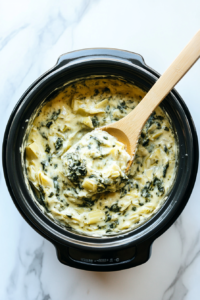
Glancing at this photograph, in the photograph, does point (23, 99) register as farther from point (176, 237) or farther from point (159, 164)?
point (176, 237)

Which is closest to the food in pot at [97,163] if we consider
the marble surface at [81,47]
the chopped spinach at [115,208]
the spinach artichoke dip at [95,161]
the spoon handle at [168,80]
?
the spinach artichoke dip at [95,161]

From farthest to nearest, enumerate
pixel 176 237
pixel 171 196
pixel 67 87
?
pixel 176 237
pixel 67 87
pixel 171 196

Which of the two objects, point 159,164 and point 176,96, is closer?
point 176,96

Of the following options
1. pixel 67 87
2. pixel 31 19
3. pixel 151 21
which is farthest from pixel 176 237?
pixel 31 19

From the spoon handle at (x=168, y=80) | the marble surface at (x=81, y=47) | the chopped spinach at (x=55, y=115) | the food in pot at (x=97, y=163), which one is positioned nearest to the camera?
the spoon handle at (x=168, y=80)

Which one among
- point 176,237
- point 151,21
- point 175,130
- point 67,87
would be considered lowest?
point 176,237

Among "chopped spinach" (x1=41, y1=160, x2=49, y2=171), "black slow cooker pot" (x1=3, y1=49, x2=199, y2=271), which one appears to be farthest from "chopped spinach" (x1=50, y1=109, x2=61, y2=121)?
"chopped spinach" (x1=41, y1=160, x2=49, y2=171)

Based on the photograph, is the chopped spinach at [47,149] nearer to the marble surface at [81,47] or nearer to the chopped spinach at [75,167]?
the chopped spinach at [75,167]
